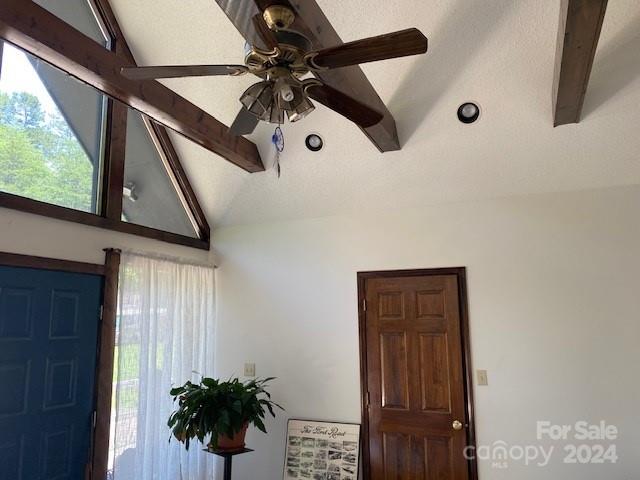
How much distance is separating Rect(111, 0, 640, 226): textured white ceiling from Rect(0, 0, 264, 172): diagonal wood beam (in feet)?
1.07

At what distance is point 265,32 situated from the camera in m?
1.64

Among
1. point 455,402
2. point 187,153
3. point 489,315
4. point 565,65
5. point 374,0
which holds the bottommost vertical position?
point 455,402

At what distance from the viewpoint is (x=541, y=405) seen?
3.21 meters

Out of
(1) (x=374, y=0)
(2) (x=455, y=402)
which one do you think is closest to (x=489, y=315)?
(2) (x=455, y=402)

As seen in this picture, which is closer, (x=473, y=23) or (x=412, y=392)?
(x=473, y=23)

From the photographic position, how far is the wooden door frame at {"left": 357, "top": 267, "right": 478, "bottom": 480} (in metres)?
3.34

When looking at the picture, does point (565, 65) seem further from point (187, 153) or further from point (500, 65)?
point (187, 153)

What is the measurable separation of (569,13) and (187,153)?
301 cm

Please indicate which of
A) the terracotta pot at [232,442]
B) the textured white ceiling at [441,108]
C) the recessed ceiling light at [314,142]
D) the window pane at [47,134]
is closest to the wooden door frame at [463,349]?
the textured white ceiling at [441,108]

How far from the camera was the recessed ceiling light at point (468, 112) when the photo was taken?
3.09 m

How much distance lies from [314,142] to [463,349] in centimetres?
193

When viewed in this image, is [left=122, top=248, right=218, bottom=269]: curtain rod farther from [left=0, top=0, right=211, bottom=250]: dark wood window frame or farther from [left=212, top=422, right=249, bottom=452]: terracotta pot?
[left=212, top=422, right=249, bottom=452]: terracotta pot

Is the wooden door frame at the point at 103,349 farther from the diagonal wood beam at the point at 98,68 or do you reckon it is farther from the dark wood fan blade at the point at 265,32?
Result: the dark wood fan blade at the point at 265,32

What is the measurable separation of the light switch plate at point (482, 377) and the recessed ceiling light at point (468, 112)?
1792mm
